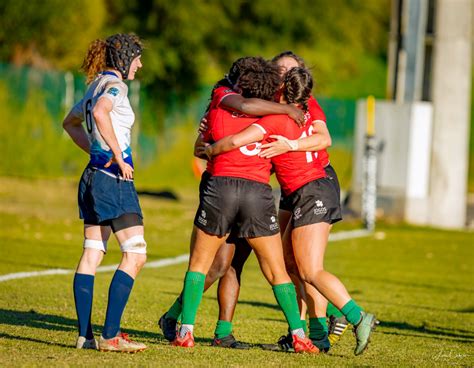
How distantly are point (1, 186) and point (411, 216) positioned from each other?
8.72m

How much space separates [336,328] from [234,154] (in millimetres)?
1597

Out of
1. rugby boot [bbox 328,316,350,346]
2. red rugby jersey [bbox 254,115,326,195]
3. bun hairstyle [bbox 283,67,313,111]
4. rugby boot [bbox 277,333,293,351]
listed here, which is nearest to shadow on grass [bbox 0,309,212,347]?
rugby boot [bbox 277,333,293,351]

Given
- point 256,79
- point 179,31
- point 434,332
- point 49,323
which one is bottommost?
point 434,332

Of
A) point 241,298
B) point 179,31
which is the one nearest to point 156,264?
point 241,298

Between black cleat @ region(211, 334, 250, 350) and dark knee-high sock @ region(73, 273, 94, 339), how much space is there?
3.27 feet

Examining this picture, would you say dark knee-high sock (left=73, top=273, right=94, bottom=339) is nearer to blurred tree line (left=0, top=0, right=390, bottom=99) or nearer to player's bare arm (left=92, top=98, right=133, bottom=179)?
player's bare arm (left=92, top=98, right=133, bottom=179)

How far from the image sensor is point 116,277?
7352mm

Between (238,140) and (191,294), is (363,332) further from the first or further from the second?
(238,140)

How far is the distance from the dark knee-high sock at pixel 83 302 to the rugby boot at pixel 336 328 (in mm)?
1789

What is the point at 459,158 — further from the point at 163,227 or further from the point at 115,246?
the point at 115,246

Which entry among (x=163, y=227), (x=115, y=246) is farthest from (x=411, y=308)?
(x=163, y=227)

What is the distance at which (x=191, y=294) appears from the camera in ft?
25.1

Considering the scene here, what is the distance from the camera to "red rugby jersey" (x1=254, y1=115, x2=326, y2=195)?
25.2 ft

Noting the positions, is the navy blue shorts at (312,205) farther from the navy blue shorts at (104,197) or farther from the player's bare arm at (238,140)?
the navy blue shorts at (104,197)
